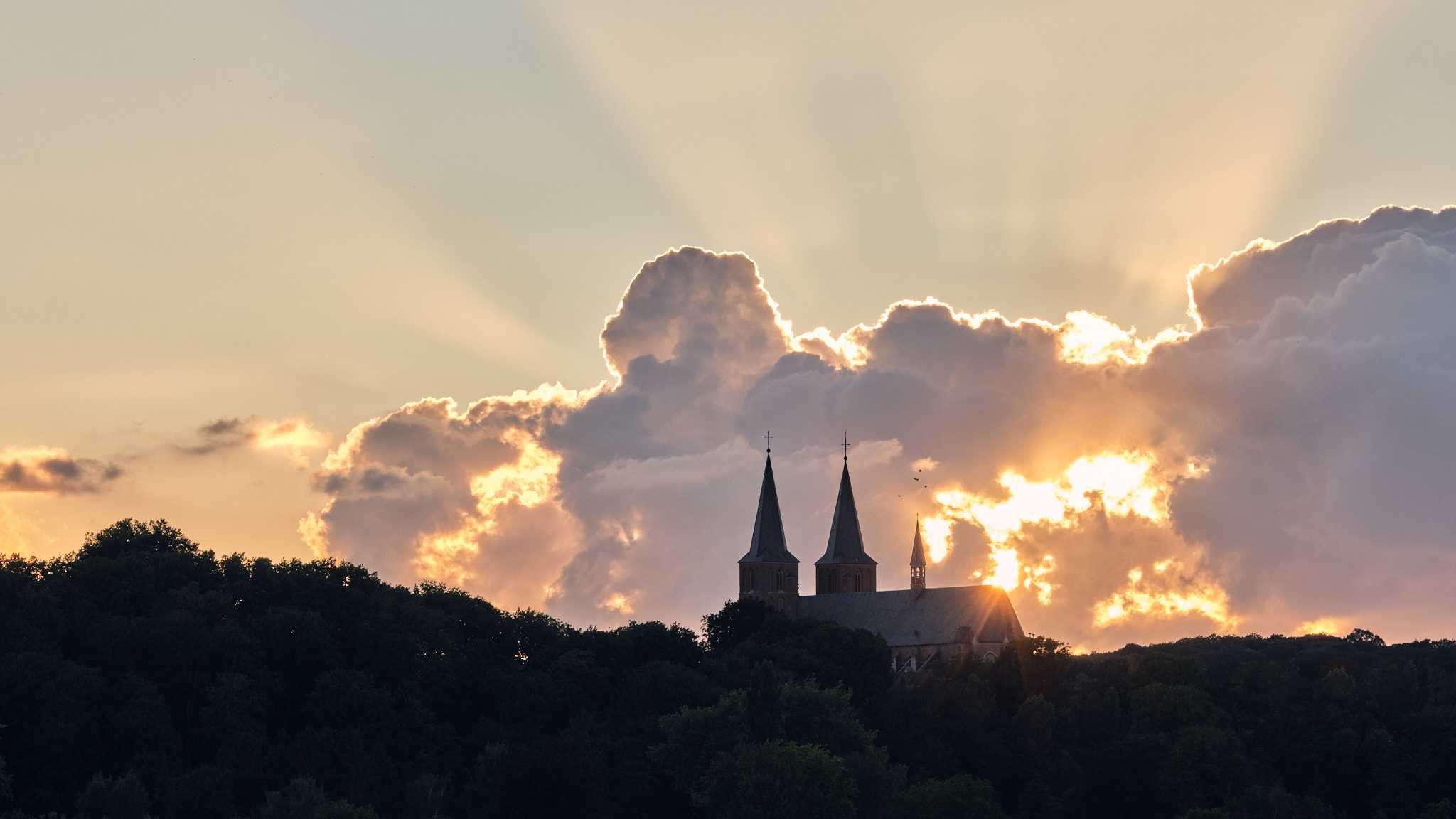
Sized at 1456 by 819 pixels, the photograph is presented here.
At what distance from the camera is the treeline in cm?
10262

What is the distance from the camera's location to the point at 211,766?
338 ft

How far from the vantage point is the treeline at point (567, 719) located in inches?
4040

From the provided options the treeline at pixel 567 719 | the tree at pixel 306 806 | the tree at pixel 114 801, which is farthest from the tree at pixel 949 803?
the tree at pixel 114 801

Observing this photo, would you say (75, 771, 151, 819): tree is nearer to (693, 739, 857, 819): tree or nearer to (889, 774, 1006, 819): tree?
(693, 739, 857, 819): tree

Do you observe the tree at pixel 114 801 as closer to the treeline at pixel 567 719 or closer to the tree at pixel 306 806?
the treeline at pixel 567 719

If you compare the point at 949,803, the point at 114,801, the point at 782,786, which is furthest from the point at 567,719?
the point at 114,801

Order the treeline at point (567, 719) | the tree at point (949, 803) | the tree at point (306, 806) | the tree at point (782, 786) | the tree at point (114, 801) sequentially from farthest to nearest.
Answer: the tree at point (949, 803)
the treeline at point (567, 719)
the tree at point (782, 786)
the tree at point (114, 801)
the tree at point (306, 806)

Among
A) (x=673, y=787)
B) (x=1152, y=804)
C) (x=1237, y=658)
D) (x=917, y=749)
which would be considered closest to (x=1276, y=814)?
(x=1152, y=804)

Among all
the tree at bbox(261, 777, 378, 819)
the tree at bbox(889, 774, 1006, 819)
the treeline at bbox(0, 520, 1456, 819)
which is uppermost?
the treeline at bbox(0, 520, 1456, 819)

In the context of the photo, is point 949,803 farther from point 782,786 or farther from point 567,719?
point 567,719

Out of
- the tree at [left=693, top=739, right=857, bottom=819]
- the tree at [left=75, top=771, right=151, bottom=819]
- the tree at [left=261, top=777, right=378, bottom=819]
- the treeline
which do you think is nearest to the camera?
the tree at [left=261, top=777, right=378, bottom=819]

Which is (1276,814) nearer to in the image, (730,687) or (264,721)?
Result: (730,687)

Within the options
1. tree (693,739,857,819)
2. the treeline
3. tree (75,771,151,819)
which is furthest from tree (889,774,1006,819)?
tree (75,771,151,819)

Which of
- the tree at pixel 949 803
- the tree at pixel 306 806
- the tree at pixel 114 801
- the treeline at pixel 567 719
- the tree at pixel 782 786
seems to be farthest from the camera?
the tree at pixel 949 803
